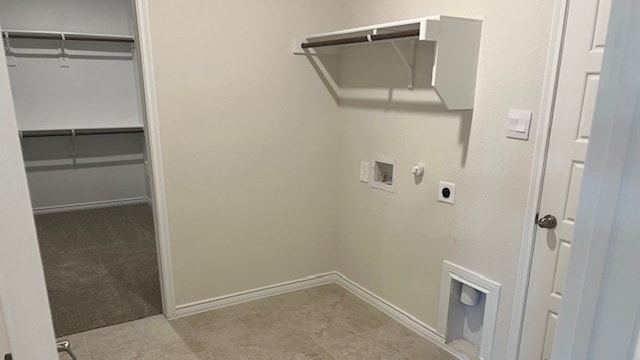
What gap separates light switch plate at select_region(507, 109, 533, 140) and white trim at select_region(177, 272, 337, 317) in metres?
1.89

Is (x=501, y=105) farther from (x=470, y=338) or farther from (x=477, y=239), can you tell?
(x=470, y=338)

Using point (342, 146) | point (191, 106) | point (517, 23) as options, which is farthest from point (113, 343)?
point (517, 23)

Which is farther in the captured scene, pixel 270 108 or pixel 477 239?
pixel 270 108

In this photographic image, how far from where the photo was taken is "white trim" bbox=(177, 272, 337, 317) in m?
2.89

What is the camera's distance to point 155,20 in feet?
7.99

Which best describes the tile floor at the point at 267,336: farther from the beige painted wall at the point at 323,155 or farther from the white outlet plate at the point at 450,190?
the white outlet plate at the point at 450,190

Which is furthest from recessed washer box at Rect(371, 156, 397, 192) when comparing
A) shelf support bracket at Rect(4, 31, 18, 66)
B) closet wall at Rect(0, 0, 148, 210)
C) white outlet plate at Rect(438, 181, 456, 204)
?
shelf support bracket at Rect(4, 31, 18, 66)

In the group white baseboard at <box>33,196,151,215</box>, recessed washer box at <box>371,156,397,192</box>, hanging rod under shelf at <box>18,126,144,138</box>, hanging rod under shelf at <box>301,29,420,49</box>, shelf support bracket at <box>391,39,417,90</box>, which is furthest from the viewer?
white baseboard at <box>33,196,151,215</box>

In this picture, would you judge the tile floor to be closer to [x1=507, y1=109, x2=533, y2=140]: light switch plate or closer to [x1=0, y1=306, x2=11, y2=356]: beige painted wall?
[x1=507, y1=109, x2=533, y2=140]: light switch plate

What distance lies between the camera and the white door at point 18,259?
573 mm

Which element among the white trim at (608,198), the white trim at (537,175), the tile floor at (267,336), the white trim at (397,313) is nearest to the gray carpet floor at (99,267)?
Answer: the tile floor at (267,336)

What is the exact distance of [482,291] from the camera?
226 centimetres

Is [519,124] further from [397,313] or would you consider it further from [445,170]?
[397,313]

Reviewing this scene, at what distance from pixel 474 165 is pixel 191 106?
169cm
